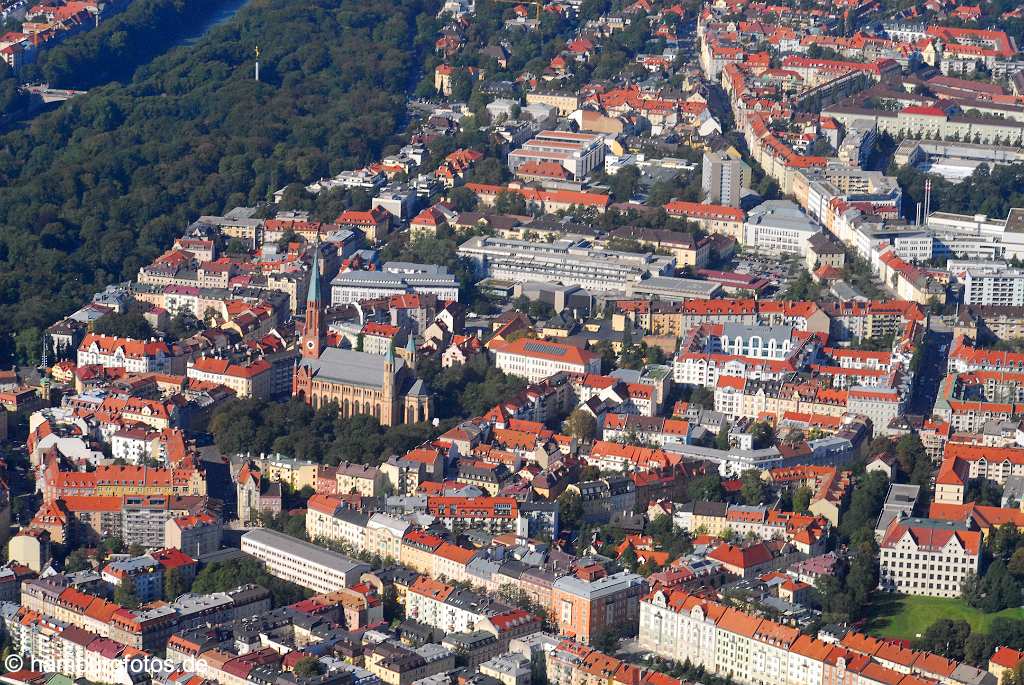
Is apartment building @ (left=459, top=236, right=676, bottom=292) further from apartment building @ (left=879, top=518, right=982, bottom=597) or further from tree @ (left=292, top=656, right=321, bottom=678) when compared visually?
tree @ (left=292, top=656, right=321, bottom=678)

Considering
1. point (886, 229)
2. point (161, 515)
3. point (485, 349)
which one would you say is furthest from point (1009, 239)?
point (161, 515)

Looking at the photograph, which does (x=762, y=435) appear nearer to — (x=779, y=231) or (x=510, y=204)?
(x=779, y=231)

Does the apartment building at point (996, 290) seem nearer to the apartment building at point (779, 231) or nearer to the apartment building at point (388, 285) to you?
the apartment building at point (779, 231)

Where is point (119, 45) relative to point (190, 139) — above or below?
above

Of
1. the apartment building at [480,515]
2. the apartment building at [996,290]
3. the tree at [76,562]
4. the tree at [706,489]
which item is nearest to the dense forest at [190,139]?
the tree at [76,562]

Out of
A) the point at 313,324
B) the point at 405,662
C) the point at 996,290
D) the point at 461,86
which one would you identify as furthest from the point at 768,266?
the point at 405,662
